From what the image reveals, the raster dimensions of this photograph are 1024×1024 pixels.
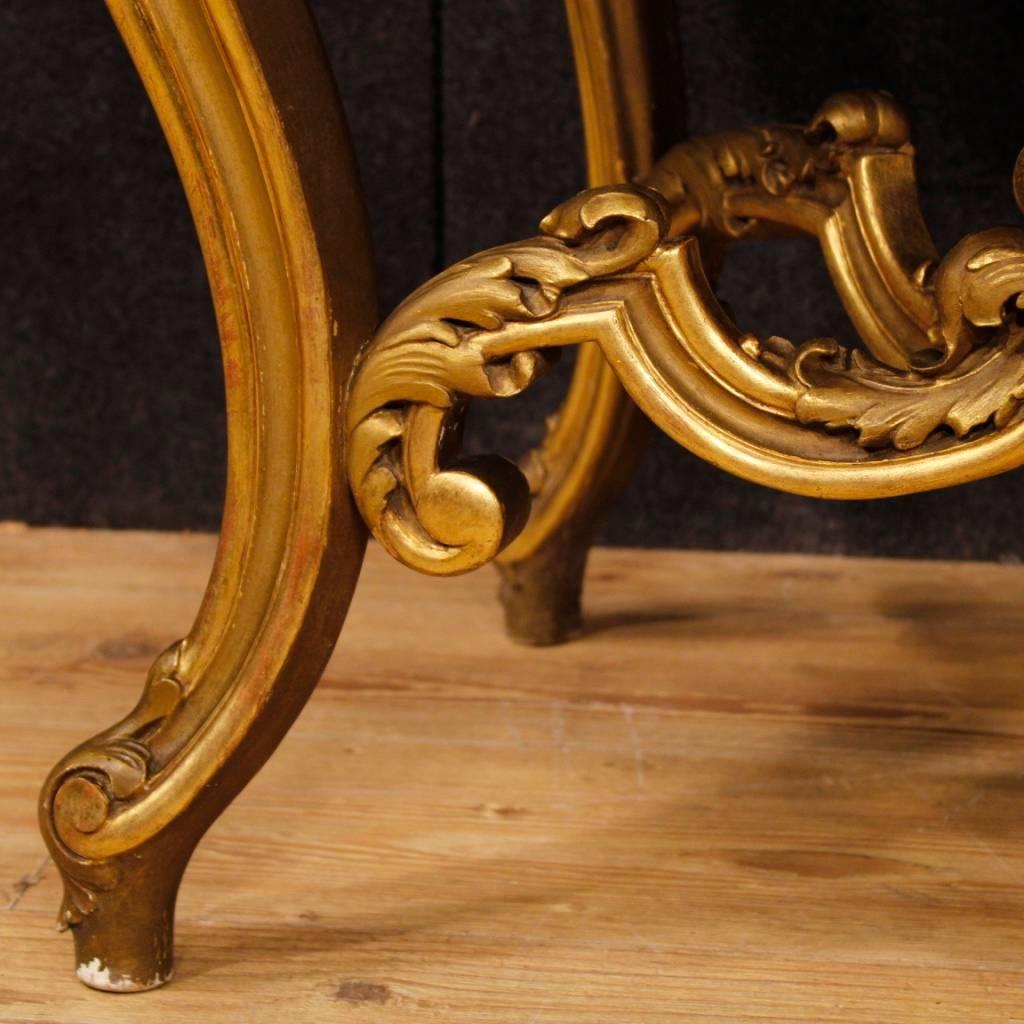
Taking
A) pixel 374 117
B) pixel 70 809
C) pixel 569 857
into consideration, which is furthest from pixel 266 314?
pixel 374 117

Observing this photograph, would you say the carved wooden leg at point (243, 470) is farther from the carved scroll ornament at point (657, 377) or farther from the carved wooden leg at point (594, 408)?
the carved wooden leg at point (594, 408)

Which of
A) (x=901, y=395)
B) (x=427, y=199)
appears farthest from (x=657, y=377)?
(x=427, y=199)

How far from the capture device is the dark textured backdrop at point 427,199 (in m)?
1.19

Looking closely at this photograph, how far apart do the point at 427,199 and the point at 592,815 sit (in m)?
0.60

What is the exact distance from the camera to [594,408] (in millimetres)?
921

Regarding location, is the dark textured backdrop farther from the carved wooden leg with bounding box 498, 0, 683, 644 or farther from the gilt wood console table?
the gilt wood console table

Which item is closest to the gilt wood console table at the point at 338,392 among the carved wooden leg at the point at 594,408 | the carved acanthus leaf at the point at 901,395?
the carved acanthus leaf at the point at 901,395

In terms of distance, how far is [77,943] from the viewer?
25.1 inches

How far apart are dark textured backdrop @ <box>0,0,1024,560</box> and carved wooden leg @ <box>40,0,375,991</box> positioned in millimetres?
666

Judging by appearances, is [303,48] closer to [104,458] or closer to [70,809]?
[70,809]

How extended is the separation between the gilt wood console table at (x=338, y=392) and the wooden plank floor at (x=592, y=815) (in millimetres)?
87

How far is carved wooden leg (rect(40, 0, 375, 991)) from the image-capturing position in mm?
559

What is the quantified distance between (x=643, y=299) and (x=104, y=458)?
84 cm

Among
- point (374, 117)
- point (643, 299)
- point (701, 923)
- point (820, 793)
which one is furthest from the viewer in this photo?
point (374, 117)
